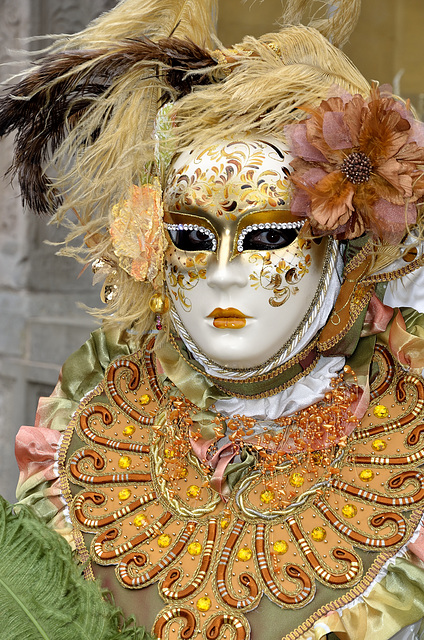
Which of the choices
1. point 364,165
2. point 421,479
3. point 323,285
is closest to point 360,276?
point 323,285

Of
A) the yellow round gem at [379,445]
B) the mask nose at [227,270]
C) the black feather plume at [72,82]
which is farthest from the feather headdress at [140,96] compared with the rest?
the yellow round gem at [379,445]

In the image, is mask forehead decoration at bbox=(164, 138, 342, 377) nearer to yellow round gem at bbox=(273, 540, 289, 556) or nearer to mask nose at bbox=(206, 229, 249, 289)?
mask nose at bbox=(206, 229, 249, 289)

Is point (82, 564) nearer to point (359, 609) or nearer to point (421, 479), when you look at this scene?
point (359, 609)

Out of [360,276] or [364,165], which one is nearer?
→ [364,165]

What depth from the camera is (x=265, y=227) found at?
1193mm

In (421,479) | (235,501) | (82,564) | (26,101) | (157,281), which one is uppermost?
(26,101)

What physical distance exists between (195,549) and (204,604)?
10cm

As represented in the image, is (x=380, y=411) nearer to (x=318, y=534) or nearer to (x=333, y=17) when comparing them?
(x=318, y=534)

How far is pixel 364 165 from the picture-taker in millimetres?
1149

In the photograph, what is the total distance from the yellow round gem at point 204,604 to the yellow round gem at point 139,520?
0.17 metres

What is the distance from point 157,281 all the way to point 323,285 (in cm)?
29

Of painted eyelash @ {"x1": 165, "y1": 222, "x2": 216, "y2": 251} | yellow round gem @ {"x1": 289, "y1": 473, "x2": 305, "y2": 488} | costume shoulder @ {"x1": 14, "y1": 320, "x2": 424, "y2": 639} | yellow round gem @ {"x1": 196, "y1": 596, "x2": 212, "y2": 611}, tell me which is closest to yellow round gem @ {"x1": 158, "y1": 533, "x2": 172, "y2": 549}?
costume shoulder @ {"x1": 14, "y1": 320, "x2": 424, "y2": 639}

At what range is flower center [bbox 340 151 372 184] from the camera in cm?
115

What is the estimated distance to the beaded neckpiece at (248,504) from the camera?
3.84ft
